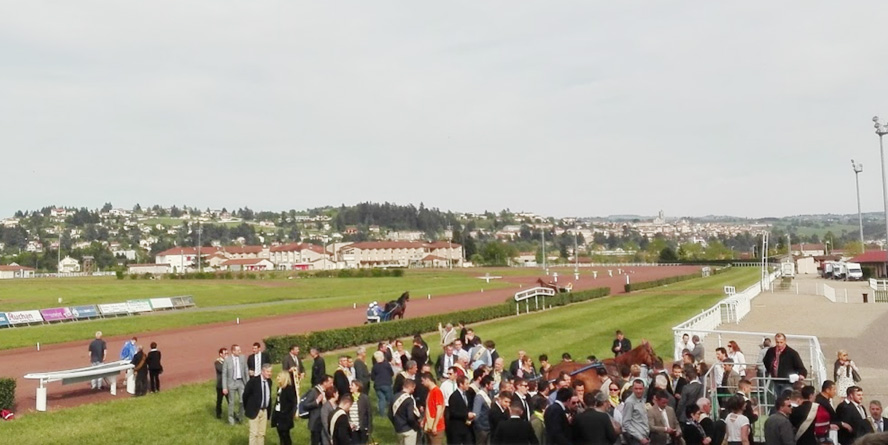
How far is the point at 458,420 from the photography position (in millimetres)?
9492

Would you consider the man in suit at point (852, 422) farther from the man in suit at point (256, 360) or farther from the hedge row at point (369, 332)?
the hedge row at point (369, 332)

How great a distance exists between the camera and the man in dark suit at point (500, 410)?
894 cm

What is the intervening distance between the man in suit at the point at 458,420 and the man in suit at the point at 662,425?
2.08 m

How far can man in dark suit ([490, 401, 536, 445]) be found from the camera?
8.17 m

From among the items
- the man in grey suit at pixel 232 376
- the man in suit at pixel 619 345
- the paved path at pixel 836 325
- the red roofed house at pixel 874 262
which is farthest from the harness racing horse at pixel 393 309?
the red roofed house at pixel 874 262

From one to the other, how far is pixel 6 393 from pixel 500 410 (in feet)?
33.6

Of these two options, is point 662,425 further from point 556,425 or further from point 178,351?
point 178,351

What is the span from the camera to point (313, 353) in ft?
42.6

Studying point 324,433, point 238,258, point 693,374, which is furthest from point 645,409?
point 238,258

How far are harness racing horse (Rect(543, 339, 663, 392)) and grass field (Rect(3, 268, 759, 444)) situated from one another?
9.41ft

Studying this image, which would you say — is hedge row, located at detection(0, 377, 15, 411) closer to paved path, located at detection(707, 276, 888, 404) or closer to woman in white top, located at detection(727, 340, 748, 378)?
woman in white top, located at detection(727, 340, 748, 378)

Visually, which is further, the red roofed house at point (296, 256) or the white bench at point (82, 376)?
the red roofed house at point (296, 256)

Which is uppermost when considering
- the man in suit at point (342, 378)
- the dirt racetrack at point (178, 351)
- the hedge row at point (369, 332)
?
the man in suit at point (342, 378)

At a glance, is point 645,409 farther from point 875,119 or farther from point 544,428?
point 875,119
